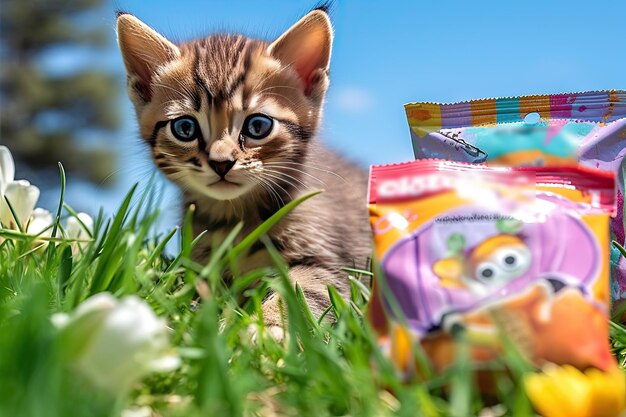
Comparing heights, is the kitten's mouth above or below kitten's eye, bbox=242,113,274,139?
below

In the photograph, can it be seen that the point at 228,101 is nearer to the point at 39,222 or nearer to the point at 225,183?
the point at 225,183

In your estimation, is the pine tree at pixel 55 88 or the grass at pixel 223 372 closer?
the grass at pixel 223 372

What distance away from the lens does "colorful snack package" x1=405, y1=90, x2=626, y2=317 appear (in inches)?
58.7

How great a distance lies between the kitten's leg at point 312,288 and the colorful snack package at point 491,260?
45 cm

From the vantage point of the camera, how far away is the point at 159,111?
1.84 meters

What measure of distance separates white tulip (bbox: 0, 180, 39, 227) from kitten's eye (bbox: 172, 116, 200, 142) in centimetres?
38

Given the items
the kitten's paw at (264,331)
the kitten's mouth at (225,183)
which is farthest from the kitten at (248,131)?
the kitten's paw at (264,331)

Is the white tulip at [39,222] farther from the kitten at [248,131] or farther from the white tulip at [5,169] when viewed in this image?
the kitten at [248,131]

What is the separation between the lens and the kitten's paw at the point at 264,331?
1.09 metres

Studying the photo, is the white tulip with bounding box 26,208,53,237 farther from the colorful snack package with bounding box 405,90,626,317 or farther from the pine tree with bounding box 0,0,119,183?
the pine tree with bounding box 0,0,119,183

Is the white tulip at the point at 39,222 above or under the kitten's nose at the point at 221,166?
under

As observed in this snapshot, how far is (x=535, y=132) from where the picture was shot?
1504mm

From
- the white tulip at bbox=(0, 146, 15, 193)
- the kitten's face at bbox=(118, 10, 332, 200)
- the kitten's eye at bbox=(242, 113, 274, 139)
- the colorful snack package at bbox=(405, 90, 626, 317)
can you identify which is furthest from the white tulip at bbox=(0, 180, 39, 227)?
the colorful snack package at bbox=(405, 90, 626, 317)

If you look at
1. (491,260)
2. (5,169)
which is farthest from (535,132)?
(5,169)
